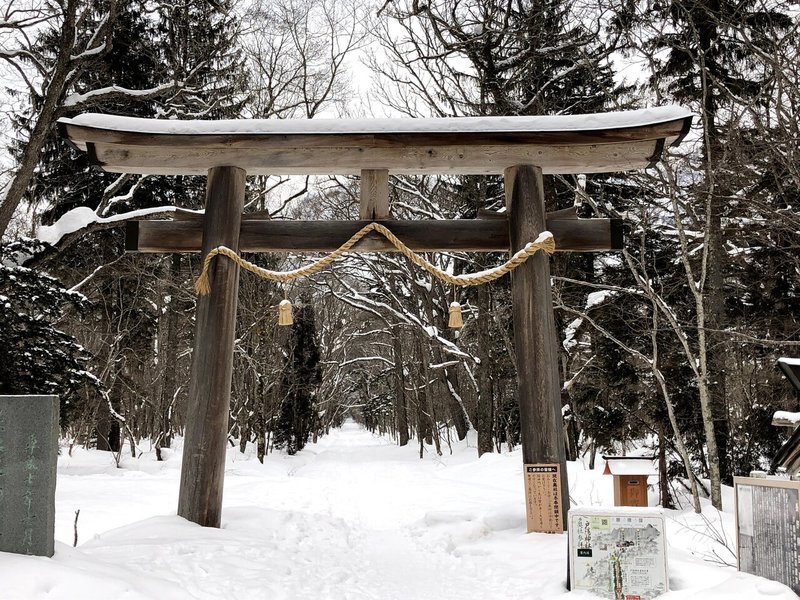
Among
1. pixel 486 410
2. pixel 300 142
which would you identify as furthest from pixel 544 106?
pixel 300 142

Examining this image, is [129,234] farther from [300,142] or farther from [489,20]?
[489,20]

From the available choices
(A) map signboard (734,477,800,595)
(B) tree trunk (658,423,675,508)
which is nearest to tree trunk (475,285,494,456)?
(B) tree trunk (658,423,675,508)

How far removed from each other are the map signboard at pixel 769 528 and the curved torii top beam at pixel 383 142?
4254 mm

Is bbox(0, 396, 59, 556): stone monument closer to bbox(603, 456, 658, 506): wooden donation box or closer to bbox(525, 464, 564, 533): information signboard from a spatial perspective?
bbox(525, 464, 564, 533): information signboard

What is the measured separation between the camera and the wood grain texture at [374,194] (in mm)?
7816

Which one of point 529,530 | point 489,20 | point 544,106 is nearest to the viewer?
point 529,530

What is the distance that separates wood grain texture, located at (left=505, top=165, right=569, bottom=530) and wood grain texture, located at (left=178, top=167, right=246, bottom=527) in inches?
133

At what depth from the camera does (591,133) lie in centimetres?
734

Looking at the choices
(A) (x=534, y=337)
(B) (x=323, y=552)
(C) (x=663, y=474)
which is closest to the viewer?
(B) (x=323, y=552)

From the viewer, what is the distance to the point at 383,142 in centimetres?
748

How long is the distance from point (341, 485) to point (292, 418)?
1188cm

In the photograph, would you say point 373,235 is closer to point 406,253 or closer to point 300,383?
point 406,253

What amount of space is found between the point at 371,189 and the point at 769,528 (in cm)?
537

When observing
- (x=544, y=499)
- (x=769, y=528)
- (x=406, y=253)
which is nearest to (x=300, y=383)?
(x=406, y=253)
